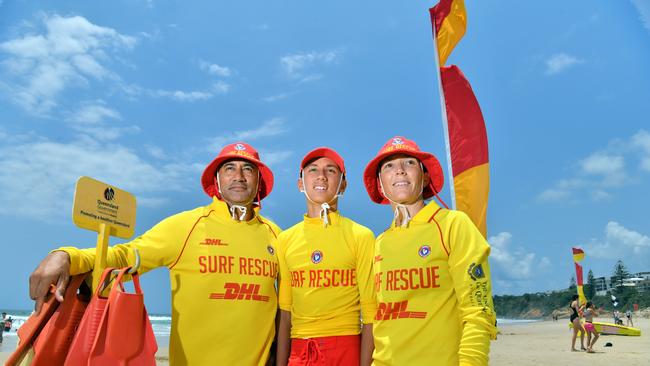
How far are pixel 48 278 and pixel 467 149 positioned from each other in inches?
183

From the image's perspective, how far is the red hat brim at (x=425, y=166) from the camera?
342 centimetres

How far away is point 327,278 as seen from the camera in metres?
3.52

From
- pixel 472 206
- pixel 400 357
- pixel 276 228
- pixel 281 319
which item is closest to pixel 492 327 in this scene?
pixel 400 357

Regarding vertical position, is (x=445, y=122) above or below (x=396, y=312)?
above

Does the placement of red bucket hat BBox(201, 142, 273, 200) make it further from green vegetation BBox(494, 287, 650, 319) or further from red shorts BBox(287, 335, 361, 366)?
green vegetation BBox(494, 287, 650, 319)

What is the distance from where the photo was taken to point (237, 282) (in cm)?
337

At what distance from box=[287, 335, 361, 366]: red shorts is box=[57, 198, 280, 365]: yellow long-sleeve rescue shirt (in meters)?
0.24

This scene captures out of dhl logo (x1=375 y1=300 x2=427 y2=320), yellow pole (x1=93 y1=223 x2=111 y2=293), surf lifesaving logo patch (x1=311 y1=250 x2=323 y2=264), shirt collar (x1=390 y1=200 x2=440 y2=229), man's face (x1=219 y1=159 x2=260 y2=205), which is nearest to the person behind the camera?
yellow pole (x1=93 y1=223 x2=111 y2=293)

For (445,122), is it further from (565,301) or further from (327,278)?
(565,301)

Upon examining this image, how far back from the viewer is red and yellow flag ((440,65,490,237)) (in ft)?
18.4

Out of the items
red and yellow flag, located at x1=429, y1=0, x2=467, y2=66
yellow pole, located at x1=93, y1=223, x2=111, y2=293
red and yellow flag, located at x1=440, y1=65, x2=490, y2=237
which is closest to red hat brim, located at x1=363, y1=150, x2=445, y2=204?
yellow pole, located at x1=93, y1=223, x2=111, y2=293

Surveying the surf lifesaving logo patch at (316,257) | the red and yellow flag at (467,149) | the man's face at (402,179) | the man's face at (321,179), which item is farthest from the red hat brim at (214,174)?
the red and yellow flag at (467,149)

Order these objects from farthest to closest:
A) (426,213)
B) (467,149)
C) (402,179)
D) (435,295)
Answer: (467,149) → (402,179) → (426,213) → (435,295)

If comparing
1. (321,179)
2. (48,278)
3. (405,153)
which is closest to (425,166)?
(405,153)
